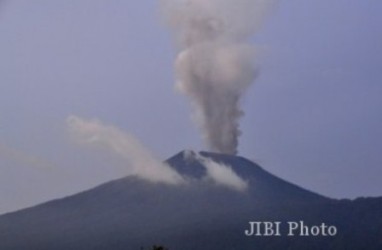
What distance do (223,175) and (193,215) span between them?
0.34m

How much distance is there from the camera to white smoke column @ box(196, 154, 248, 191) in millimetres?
6597

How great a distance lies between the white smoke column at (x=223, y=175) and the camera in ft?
21.6

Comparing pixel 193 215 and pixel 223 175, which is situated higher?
pixel 223 175

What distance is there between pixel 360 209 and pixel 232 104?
108cm

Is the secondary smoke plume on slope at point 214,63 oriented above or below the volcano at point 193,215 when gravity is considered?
above

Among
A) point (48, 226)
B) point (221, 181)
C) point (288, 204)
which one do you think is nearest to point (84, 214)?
point (48, 226)

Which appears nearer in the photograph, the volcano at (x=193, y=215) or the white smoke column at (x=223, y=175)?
the volcano at (x=193, y=215)

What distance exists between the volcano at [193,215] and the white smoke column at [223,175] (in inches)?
1.2

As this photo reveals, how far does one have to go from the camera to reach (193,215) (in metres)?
6.57

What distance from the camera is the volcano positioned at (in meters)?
6.50

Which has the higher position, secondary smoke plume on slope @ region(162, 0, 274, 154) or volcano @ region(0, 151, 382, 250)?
secondary smoke plume on slope @ region(162, 0, 274, 154)

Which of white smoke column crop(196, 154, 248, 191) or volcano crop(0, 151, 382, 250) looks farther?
white smoke column crop(196, 154, 248, 191)

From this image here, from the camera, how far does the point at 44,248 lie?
669 centimetres

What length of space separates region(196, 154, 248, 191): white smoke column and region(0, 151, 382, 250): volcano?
3 cm
